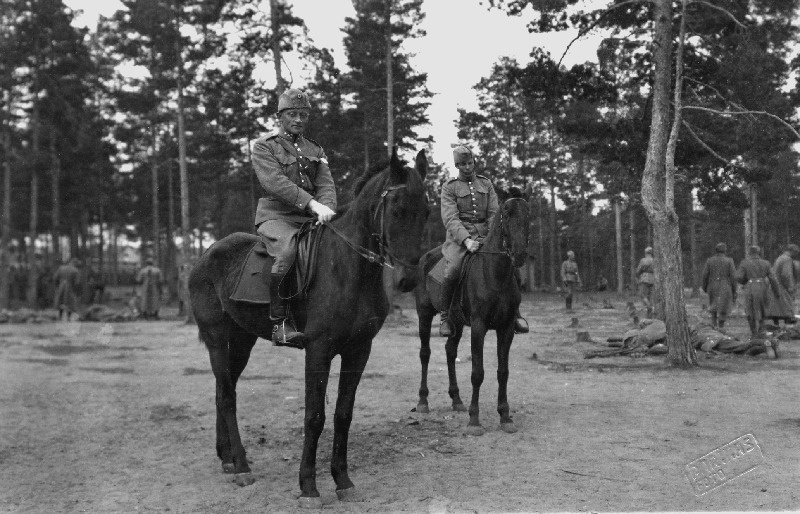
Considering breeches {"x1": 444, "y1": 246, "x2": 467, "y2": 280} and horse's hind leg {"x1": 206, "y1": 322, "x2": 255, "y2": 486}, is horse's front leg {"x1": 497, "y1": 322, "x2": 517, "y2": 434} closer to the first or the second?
breeches {"x1": 444, "y1": 246, "x2": 467, "y2": 280}

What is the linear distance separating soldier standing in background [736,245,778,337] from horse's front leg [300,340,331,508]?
13.2m

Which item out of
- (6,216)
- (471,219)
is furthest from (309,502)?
(6,216)

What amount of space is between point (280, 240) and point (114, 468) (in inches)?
108

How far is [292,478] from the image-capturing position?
6156mm

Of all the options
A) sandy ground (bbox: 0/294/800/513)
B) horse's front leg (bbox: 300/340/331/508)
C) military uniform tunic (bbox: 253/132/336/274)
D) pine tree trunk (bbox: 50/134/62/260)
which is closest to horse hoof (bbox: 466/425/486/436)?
sandy ground (bbox: 0/294/800/513)

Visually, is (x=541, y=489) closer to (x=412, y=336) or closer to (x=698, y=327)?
(x=698, y=327)

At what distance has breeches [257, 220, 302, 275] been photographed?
573 centimetres

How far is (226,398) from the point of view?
657 centimetres

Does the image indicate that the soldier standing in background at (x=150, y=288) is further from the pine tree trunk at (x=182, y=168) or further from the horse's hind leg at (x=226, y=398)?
the horse's hind leg at (x=226, y=398)

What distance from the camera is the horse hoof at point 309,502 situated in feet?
17.5

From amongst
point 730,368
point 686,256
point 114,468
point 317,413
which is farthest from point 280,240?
point 686,256

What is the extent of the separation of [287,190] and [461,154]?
352 cm

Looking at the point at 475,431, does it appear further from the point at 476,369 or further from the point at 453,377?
the point at 453,377

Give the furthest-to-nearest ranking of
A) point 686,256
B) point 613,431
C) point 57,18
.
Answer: point 686,256, point 57,18, point 613,431
